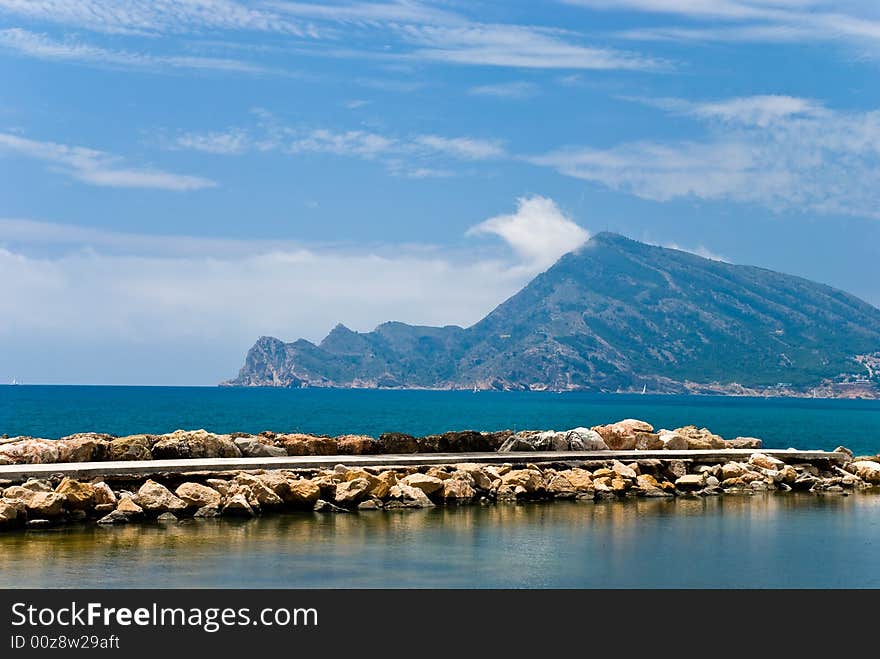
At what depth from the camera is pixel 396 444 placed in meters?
33.8

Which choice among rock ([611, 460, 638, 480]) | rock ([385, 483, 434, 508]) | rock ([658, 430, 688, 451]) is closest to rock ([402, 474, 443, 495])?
rock ([385, 483, 434, 508])

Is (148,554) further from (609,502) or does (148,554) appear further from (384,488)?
(609,502)

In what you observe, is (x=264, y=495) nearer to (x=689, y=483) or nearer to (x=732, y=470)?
(x=689, y=483)

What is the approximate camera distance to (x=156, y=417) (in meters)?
116

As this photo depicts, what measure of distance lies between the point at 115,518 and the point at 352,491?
18.5ft

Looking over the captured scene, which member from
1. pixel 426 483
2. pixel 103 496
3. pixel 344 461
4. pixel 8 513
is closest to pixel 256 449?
pixel 344 461

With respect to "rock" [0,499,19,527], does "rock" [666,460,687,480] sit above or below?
above

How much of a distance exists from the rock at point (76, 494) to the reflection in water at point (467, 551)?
102cm

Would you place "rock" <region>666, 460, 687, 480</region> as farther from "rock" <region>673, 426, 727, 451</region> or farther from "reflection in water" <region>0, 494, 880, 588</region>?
"reflection in water" <region>0, 494, 880, 588</region>

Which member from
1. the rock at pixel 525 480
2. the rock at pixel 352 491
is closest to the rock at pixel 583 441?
the rock at pixel 525 480

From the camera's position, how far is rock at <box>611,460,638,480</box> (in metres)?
30.9

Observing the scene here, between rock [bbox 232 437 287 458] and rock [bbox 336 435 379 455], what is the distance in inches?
89.7

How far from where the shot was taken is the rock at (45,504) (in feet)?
74.1

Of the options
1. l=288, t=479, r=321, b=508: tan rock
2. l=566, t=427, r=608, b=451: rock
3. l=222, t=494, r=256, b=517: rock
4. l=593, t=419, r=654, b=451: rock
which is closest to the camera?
l=222, t=494, r=256, b=517: rock
